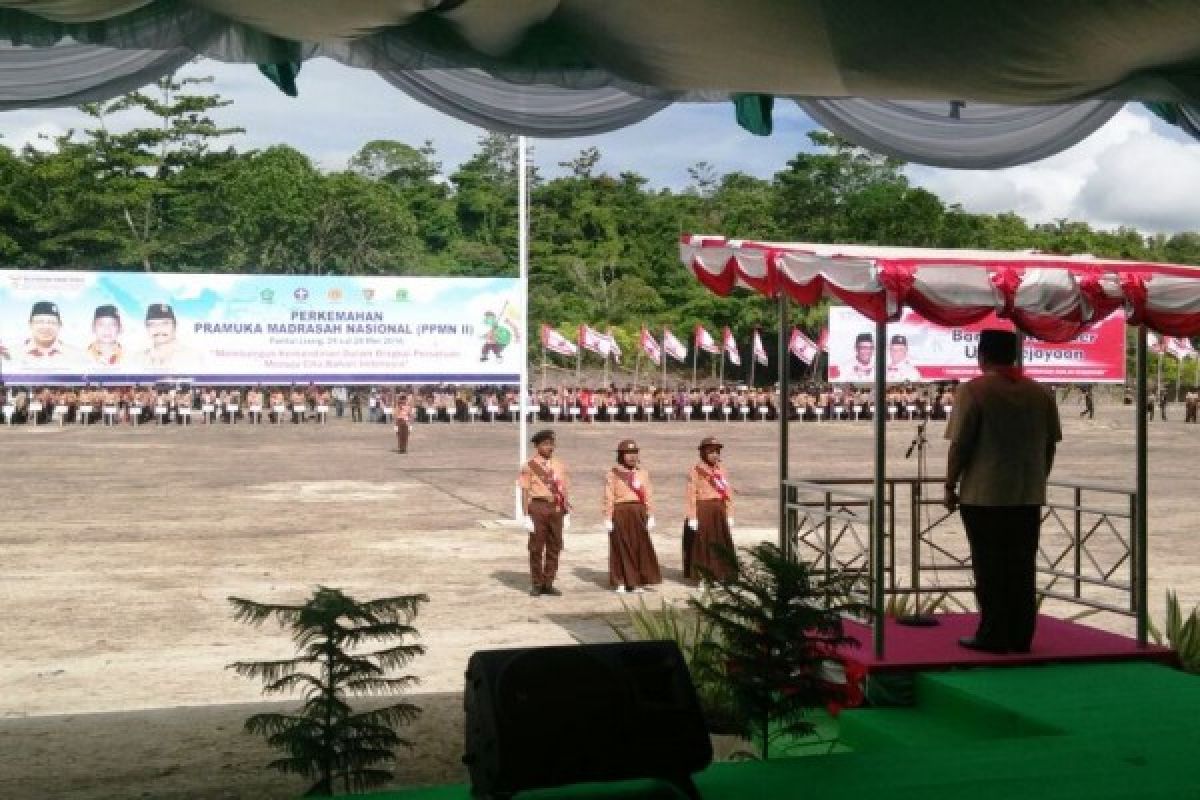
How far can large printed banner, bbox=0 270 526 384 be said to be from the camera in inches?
2040

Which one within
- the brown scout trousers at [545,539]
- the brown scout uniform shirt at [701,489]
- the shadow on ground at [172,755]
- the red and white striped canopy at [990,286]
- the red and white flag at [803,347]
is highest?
the red and white flag at [803,347]

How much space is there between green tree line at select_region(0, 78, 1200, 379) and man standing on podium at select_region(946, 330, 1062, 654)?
6339 centimetres

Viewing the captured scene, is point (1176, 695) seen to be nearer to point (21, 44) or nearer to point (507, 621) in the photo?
point (21, 44)

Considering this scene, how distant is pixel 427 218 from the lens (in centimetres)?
8744

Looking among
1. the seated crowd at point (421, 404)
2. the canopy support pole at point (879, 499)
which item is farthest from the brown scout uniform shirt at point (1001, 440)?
the seated crowd at point (421, 404)

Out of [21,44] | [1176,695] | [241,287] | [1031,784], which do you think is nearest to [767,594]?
[1031,784]

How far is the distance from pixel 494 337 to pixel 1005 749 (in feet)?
160

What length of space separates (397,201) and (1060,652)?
260ft

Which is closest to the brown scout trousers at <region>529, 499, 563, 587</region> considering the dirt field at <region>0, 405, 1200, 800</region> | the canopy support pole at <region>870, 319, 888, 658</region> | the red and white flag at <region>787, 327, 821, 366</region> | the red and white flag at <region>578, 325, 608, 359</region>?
the dirt field at <region>0, 405, 1200, 800</region>

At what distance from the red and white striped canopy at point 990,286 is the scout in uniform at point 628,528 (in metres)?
6.75

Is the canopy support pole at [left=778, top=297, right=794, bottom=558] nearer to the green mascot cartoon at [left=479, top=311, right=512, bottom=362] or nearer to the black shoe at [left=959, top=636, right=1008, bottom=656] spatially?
the black shoe at [left=959, top=636, right=1008, bottom=656]

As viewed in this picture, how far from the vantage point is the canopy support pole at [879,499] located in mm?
7047

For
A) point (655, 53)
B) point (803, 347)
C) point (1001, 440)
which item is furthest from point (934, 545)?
point (803, 347)

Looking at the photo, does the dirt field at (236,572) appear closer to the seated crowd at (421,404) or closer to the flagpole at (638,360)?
the seated crowd at (421,404)
